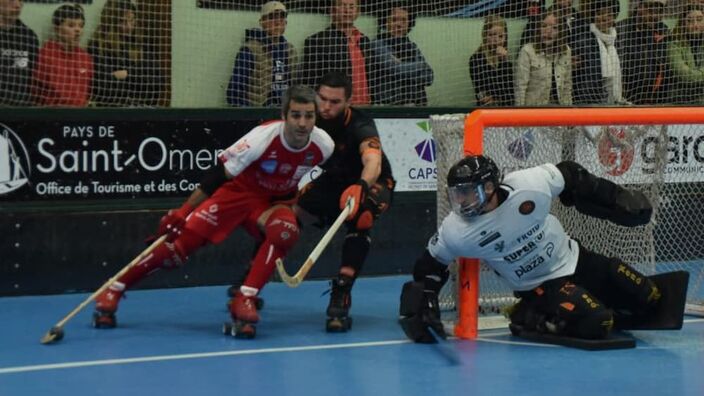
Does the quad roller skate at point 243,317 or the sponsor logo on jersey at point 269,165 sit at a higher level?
the sponsor logo on jersey at point 269,165

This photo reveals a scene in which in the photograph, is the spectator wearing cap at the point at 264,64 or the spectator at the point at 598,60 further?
the spectator at the point at 598,60

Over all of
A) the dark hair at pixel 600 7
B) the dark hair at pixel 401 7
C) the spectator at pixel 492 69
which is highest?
the dark hair at pixel 600 7

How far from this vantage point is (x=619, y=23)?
9.64 metres

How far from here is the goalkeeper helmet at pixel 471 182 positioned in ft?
20.5

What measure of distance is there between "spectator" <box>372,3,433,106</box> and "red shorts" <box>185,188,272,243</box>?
224cm

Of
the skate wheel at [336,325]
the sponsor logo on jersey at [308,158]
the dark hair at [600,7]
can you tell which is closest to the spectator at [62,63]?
the sponsor logo on jersey at [308,158]

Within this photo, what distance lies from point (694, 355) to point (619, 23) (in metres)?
3.93

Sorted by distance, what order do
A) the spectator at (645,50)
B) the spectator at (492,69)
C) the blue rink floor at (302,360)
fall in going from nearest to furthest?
1. the blue rink floor at (302,360)
2. the spectator at (492,69)
3. the spectator at (645,50)

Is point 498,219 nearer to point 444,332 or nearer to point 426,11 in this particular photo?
point 444,332

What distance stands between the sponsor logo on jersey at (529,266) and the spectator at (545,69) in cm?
297

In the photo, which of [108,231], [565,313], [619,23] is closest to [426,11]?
[619,23]

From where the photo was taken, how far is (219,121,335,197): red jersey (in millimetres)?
6781

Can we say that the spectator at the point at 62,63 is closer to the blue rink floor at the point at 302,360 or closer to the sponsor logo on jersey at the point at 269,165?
the blue rink floor at the point at 302,360

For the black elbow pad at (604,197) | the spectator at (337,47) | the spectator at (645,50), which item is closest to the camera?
the black elbow pad at (604,197)
